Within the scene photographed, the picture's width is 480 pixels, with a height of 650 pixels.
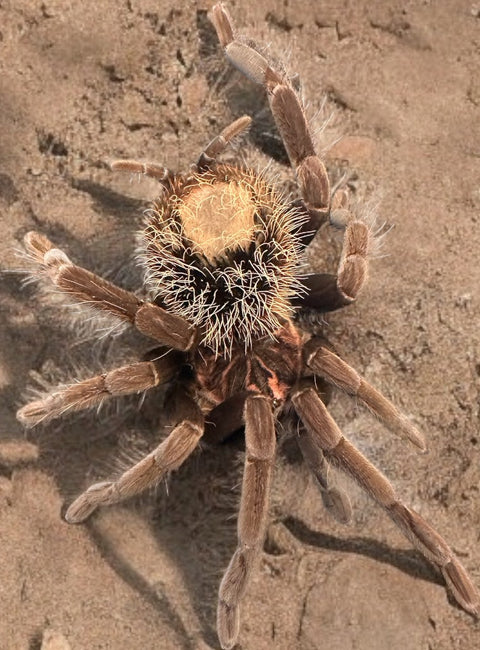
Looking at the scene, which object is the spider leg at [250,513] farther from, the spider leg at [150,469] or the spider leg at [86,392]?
the spider leg at [86,392]

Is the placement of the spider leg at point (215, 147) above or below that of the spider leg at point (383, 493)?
above

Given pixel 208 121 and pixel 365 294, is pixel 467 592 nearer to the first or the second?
pixel 365 294

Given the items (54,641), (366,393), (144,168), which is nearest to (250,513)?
(366,393)

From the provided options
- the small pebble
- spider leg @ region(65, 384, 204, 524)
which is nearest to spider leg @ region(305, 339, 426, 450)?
spider leg @ region(65, 384, 204, 524)

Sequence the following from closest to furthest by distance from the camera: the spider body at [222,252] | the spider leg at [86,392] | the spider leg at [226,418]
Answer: the spider body at [222,252] → the spider leg at [86,392] → the spider leg at [226,418]

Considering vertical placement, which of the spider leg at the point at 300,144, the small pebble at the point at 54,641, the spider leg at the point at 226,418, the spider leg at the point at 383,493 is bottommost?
the small pebble at the point at 54,641

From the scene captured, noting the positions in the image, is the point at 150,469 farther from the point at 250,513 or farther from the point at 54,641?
the point at 54,641

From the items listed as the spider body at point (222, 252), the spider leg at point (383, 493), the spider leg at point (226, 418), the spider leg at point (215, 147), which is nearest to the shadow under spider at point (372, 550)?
the spider leg at point (383, 493)
